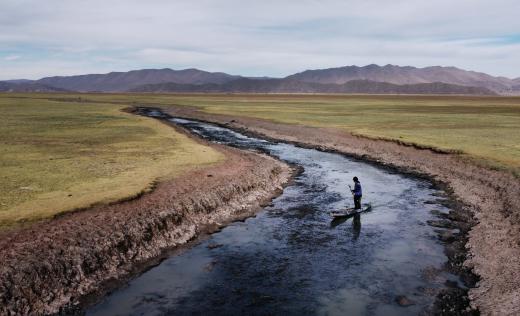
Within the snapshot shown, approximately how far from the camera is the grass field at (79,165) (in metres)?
27.3

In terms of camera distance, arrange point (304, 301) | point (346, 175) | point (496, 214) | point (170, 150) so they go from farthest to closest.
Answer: point (170, 150) < point (346, 175) < point (496, 214) < point (304, 301)

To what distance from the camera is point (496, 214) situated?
29625mm

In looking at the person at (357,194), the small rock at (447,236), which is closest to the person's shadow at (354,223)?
the person at (357,194)

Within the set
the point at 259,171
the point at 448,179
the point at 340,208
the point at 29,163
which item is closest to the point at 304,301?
the point at 340,208

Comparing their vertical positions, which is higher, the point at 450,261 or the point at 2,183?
the point at 2,183

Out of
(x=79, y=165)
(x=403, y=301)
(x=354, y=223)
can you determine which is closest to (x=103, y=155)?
(x=79, y=165)

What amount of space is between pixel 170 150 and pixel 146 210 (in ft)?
78.6

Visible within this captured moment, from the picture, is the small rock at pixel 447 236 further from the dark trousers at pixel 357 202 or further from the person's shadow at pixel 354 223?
the dark trousers at pixel 357 202

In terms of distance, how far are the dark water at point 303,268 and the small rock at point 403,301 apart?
8.1 inches

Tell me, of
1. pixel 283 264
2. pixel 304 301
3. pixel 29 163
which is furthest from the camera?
pixel 29 163

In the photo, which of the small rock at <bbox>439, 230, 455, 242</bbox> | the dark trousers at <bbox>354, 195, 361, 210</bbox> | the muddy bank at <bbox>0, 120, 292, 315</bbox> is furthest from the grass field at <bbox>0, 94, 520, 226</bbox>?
the dark trousers at <bbox>354, 195, 361, 210</bbox>

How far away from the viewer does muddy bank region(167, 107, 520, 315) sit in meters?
19.2

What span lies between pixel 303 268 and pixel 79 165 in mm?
25169

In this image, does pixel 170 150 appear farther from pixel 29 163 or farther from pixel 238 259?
pixel 238 259
